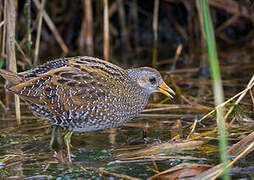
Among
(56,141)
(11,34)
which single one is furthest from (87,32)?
(56,141)

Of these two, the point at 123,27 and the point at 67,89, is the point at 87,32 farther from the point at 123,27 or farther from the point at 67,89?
the point at 67,89

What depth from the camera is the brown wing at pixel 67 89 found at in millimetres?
4531

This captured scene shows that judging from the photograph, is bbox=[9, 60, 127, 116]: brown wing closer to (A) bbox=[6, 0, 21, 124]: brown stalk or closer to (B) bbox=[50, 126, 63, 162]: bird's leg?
(B) bbox=[50, 126, 63, 162]: bird's leg

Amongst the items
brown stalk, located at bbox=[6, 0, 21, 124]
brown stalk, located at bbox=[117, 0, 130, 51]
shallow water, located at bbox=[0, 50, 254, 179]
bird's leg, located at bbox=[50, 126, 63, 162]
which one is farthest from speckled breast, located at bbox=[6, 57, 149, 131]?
brown stalk, located at bbox=[117, 0, 130, 51]

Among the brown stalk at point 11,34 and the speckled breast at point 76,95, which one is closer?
the speckled breast at point 76,95

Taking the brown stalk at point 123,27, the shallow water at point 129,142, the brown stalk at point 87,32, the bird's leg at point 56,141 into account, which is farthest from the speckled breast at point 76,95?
the brown stalk at point 123,27

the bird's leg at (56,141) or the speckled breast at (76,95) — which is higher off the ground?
the speckled breast at (76,95)

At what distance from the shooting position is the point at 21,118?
5.71m

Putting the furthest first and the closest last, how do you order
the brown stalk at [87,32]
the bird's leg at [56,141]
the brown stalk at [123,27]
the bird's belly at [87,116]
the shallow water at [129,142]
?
the brown stalk at [123,27] → the brown stalk at [87,32] → the bird's leg at [56,141] → the bird's belly at [87,116] → the shallow water at [129,142]

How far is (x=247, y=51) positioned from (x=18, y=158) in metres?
5.98

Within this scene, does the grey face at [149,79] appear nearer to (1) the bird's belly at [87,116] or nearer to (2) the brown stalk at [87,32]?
(1) the bird's belly at [87,116]

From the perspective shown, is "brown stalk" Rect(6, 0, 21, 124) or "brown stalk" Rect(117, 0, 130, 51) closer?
"brown stalk" Rect(6, 0, 21, 124)

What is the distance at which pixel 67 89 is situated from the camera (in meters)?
4.56

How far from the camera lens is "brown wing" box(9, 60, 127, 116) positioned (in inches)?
178
